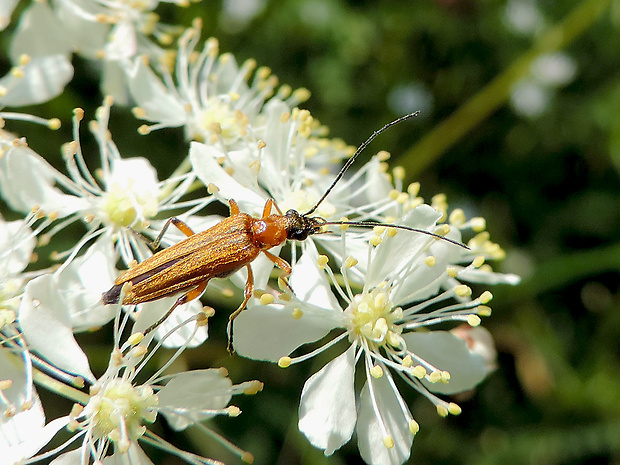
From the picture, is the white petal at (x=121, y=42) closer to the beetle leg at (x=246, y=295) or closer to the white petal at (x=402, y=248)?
the beetle leg at (x=246, y=295)

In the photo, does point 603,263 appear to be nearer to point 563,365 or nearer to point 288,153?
point 563,365

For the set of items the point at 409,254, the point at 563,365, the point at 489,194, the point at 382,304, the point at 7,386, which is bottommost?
the point at 563,365

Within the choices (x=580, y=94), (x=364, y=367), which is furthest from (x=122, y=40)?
(x=580, y=94)

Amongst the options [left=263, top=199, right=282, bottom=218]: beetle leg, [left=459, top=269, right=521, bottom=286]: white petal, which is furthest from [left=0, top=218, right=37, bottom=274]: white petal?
[left=459, top=269, right=521, bottom=286]: white petal

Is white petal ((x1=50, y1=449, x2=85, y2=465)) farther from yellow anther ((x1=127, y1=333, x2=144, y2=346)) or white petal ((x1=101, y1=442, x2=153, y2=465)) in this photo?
yellow anther ((x1=127, y1=333, x2=144, y2=346))

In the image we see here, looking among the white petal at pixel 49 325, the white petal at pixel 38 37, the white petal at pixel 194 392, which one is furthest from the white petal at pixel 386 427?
the white petal at pixel 38 37

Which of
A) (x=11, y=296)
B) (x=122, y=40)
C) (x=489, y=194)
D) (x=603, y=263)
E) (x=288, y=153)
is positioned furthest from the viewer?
(x=489, y=194)
